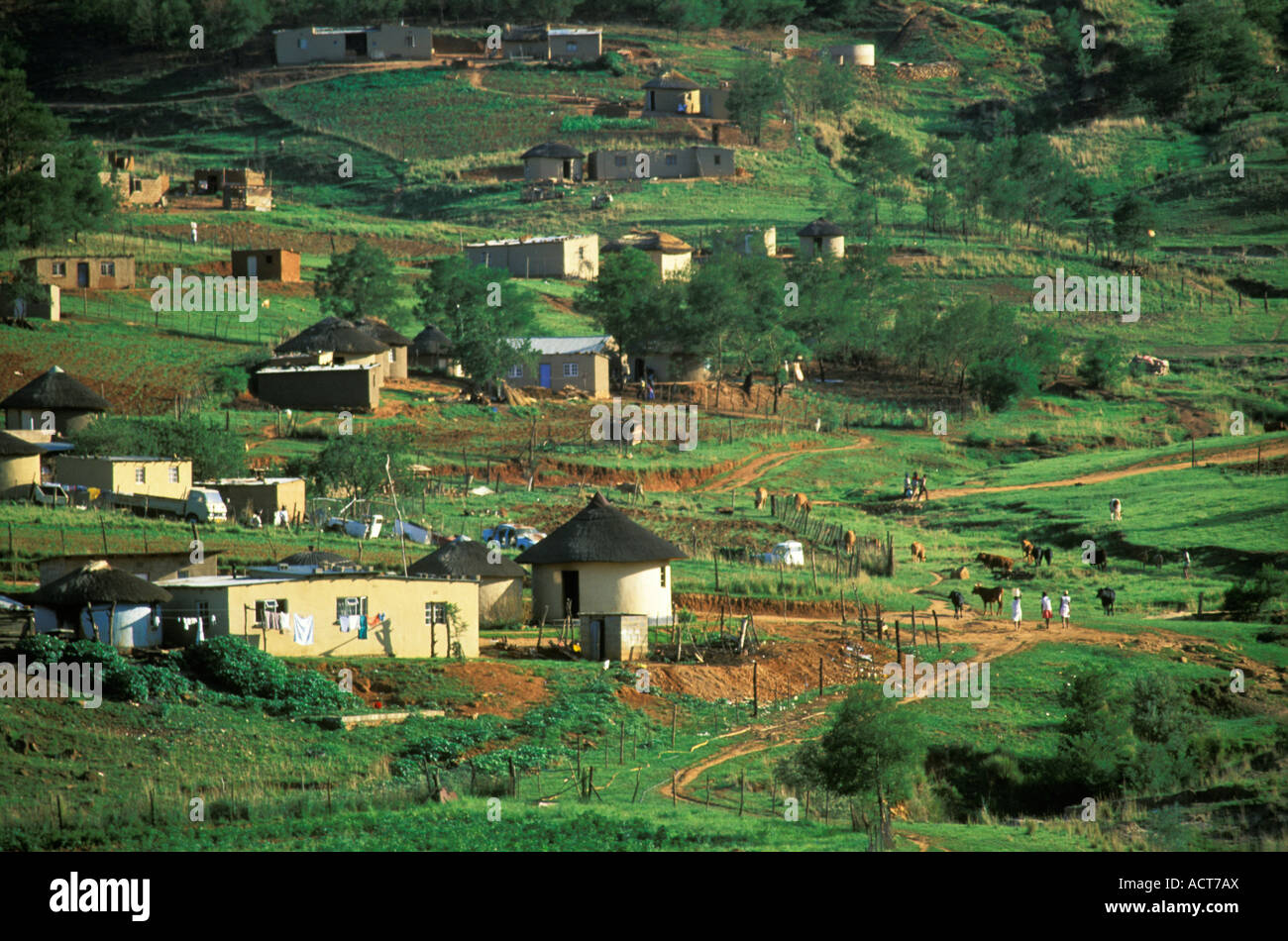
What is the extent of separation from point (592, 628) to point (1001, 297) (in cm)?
6383

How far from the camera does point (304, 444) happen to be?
6975cm

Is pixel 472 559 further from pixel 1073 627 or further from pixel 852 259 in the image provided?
pixel 852 259

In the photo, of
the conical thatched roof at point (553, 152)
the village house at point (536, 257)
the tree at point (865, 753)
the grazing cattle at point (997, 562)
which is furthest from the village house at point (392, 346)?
the tree at point (865, 753)

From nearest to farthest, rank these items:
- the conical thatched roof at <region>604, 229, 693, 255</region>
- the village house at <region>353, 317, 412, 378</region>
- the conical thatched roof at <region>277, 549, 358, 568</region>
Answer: the conical thatched roof at <region>277, 549, 358, 568</region>
the village house at <region>353, 317, 412, 378</region>
the conical thatched roof at <region>604, 229, 693, 255</region>

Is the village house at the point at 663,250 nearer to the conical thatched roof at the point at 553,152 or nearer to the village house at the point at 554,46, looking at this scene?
the conical thatched roof at the point at 553,152

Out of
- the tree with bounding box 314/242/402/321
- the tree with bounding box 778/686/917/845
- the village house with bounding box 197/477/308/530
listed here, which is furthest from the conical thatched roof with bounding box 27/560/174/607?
the tree with bounding box 314/242/402/321

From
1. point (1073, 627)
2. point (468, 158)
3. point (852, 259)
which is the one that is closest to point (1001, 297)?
point (852, 259)

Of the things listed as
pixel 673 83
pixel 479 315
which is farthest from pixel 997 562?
pixel 673 83

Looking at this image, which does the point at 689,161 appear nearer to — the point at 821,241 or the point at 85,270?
the point at 821,241

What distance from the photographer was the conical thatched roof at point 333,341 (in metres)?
77.8

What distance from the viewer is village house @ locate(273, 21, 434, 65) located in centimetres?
15850

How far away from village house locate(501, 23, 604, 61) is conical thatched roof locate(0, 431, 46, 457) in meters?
104

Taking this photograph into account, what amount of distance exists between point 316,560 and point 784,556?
16.4 meters

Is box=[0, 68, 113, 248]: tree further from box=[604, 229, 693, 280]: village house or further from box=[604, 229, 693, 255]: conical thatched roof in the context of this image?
box=[604, 229, 693, 280]: village house
